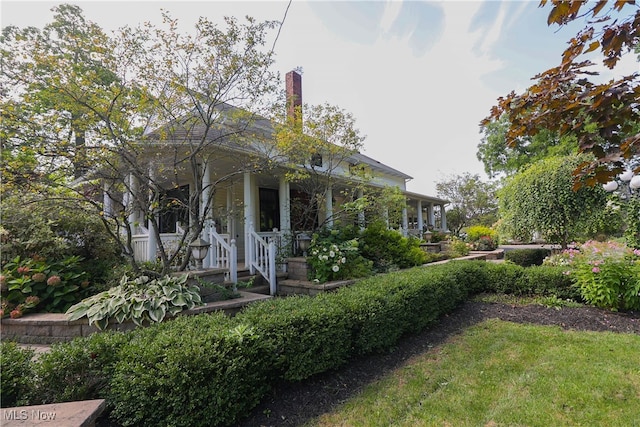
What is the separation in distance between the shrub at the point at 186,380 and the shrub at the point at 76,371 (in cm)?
15

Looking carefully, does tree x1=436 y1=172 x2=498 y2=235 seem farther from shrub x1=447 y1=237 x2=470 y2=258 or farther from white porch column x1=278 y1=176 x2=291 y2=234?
white porch column x1=278 y1=176 x2=291 y2=234

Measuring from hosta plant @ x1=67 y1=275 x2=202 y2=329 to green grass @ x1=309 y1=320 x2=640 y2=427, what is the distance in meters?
2.56

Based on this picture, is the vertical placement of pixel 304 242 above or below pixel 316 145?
below

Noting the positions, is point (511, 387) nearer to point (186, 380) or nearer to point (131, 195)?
point (186, 380)

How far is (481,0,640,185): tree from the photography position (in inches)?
65.9

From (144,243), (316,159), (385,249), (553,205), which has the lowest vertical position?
(385,249)

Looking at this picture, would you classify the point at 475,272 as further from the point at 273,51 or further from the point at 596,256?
the point at 273,51

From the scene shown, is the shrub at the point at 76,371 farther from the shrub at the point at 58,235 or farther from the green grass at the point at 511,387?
the shrub at the point at 58,235

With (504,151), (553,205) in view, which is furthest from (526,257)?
(504,151)

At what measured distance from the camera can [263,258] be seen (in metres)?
6.72

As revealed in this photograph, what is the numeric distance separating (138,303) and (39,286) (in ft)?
6.83

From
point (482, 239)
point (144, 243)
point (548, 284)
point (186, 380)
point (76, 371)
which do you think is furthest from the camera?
point (482, 239)

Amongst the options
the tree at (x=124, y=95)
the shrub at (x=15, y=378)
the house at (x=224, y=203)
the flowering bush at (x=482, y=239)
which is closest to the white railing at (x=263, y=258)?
the house at (x=224, y=203)

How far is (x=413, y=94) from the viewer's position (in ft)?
30.0
